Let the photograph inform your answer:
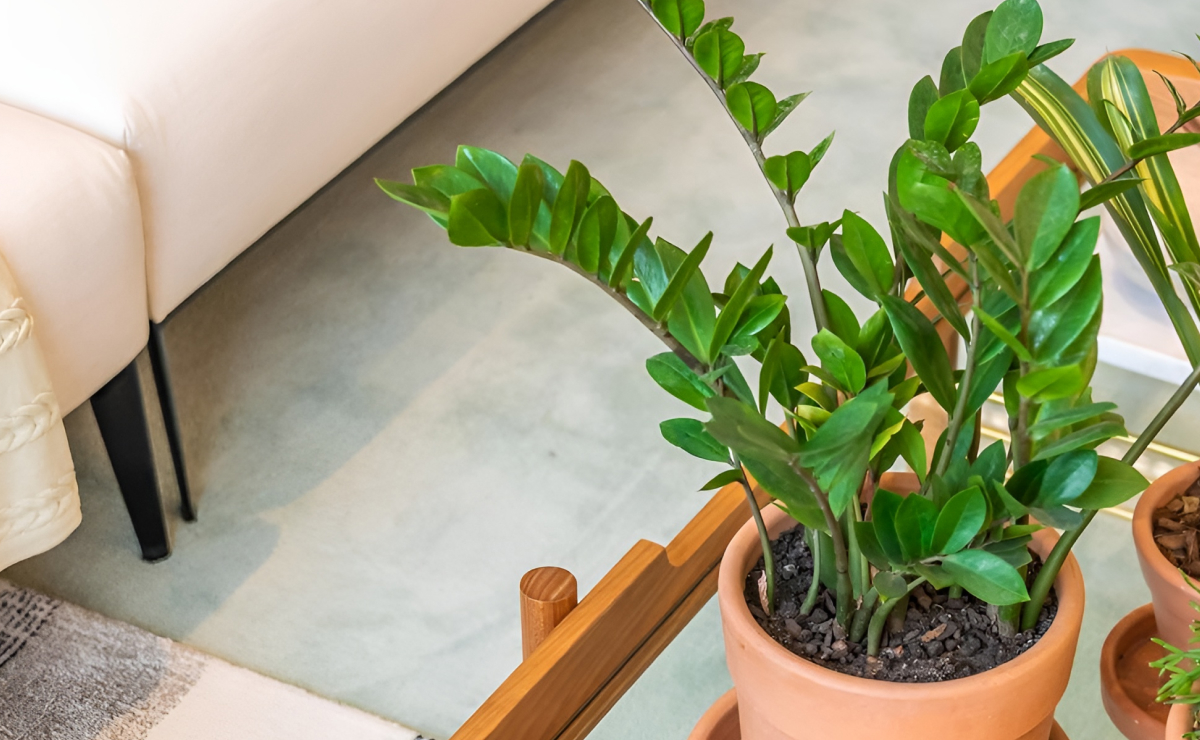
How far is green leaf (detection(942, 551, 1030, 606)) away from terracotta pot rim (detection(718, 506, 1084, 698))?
0.17 feet

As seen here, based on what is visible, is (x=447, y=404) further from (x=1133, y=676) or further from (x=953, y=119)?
(x=953, y=119)

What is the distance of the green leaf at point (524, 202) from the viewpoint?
1.29 ft

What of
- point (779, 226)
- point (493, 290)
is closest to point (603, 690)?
point (493, 290)

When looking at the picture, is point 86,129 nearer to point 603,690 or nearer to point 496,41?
point 496,41

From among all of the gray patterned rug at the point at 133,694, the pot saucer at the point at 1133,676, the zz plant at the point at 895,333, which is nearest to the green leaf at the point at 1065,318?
the zz plant at the point at 895,333

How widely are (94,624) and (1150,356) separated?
3.50 ft

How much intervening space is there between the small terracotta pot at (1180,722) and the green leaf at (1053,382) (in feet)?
0.62

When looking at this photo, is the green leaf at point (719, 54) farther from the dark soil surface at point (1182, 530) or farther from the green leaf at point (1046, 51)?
the dark soil surface at point (1182, 530)

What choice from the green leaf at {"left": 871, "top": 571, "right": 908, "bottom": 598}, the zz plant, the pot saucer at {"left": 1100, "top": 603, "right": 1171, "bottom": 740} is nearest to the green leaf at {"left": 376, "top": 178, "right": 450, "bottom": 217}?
the zz plant

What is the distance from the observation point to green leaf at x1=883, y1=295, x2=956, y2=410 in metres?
0.45

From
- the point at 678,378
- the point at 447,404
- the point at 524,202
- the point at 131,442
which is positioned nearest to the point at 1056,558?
the point at 678,378

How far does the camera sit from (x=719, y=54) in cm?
52

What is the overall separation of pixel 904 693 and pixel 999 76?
0.23m

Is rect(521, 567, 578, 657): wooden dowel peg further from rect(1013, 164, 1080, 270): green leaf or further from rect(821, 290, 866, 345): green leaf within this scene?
rect(1013, 164, 1080, 270): green leaf
